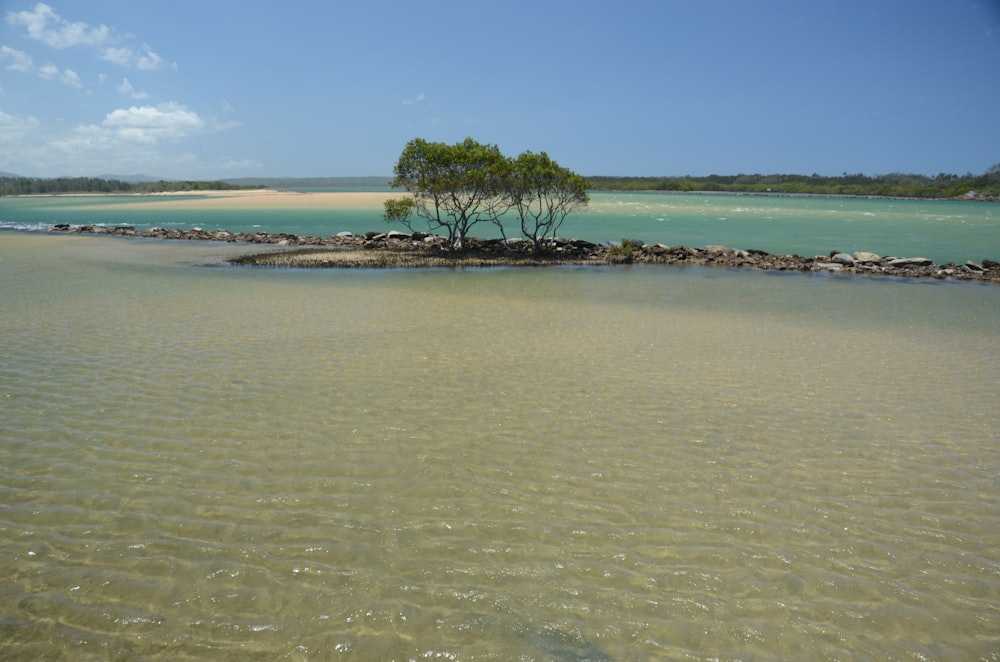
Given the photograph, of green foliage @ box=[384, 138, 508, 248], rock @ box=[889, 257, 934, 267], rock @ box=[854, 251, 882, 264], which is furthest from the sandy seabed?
rock @ box=[889, 257, 934, 267]

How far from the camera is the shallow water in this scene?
14.1 feet

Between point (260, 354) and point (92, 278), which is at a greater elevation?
point (92, 278)

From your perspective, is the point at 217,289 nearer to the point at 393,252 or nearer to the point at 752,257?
the point at 393,252

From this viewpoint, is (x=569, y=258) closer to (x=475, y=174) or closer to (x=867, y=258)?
(x=475, y=174)

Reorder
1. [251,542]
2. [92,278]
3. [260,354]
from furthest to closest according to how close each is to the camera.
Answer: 1. [92,278]
2. [260,354]
3. [251,542]

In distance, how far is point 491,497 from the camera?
20.4 feet

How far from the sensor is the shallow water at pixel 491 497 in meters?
4.31

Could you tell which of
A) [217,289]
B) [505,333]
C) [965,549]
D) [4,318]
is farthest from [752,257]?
[4,318]

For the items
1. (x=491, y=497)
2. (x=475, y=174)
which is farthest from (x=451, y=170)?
(x=491, y=497)

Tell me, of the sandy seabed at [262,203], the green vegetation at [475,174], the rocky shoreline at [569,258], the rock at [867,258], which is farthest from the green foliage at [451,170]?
the sandy seabed at [262,203]

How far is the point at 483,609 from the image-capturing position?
14.6ft

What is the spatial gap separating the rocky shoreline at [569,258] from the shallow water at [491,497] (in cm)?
1776

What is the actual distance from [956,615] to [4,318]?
19351 millimetres

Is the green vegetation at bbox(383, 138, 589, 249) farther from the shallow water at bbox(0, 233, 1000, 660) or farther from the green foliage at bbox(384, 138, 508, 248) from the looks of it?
the shallow water at bbox(0, 233, 1000, 660)
